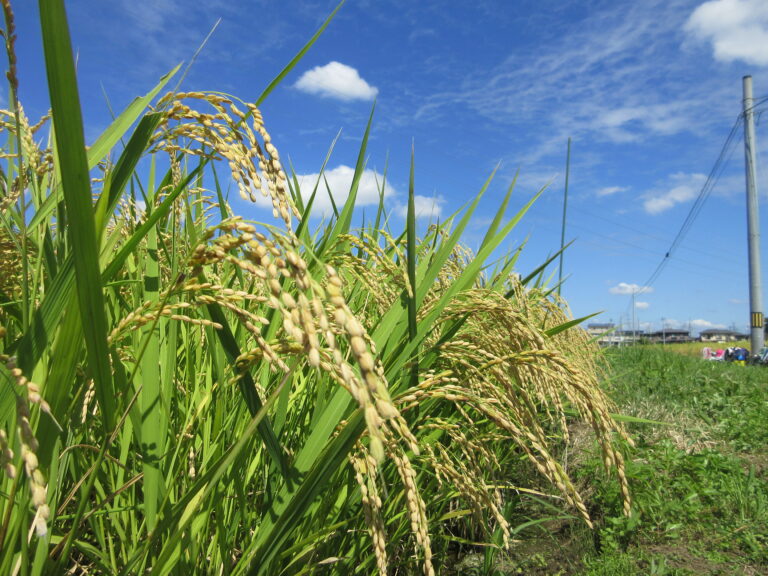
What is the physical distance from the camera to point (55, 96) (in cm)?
73

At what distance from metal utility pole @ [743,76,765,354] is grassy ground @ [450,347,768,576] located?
18433mm

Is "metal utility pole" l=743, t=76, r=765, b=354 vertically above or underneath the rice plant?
above

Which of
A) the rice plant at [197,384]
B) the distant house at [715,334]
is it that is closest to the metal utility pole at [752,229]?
the rice plant at [197,384]

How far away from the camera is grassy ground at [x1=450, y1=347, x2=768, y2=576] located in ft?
8.31

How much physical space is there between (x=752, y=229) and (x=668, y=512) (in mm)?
21097

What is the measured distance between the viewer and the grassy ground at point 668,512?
253 cm

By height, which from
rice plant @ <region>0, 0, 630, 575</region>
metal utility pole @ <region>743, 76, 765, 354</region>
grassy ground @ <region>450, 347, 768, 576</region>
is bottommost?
grassy ground @ <region>450, 347, 768, 576</region>

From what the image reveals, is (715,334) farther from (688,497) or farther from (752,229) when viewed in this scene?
(688,497)

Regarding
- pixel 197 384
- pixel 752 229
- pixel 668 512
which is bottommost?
pixel 668 512

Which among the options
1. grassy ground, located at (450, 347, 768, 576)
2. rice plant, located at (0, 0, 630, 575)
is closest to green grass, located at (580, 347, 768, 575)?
grassy ground, located at (450, 347, 768, 576)

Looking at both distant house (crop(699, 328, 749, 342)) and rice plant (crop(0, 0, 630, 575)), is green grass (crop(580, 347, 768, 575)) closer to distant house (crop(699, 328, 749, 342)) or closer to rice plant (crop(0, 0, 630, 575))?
rice plant (crop(0, 0, 630, 575))

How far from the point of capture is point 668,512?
9.78 ft

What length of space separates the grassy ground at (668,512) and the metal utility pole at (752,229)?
1843 centimetres

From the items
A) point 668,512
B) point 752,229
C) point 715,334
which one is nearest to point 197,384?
point 668,512
